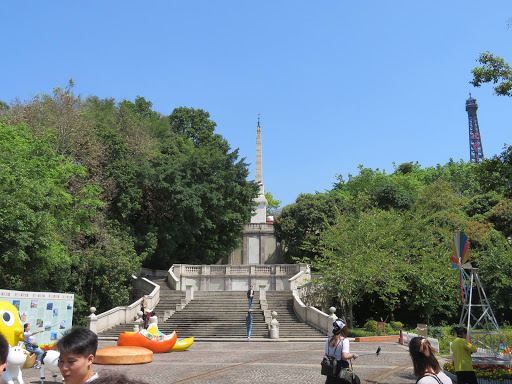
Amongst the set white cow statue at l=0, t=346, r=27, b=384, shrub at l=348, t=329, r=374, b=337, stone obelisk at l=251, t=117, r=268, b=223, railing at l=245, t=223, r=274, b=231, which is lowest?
shrub at l=348, t=329, r=374, b=337

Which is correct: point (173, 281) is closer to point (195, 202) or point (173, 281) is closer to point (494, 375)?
point (195, 202)

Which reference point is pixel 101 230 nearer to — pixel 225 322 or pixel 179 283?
pixel 179 283

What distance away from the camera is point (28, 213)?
20.4 metres

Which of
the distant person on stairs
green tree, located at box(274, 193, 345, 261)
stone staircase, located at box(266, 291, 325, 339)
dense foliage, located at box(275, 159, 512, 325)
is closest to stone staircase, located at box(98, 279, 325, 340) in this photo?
stone staircase, located at box(266, 291, 325, 339)

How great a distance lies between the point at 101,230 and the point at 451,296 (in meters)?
23.0

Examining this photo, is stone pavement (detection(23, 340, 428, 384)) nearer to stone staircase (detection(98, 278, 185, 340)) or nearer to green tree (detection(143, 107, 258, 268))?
stone staircase (detection(98, 278, 185, 340))

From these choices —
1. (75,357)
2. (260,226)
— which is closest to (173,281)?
(260,226)

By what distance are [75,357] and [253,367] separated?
11492 mm

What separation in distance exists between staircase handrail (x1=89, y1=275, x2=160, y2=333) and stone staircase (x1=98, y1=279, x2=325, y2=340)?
14.4 inches

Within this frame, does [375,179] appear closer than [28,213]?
No

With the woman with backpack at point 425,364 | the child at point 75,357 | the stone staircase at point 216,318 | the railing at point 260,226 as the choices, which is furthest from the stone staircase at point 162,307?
the child at point 75,357

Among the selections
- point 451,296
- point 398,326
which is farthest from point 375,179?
point 398,326

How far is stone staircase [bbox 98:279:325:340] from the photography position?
25.9m

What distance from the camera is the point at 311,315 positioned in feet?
89.8
